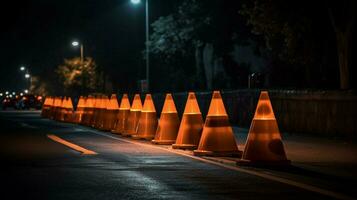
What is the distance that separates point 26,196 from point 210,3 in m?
37.5

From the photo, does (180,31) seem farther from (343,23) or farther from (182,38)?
(343,23)

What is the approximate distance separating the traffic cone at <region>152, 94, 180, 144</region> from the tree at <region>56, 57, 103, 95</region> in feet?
Answer: 176

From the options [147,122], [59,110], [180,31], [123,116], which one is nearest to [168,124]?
[147,122]

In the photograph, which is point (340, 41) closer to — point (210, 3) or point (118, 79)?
point (210, 3)

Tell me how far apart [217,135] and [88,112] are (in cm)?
1635

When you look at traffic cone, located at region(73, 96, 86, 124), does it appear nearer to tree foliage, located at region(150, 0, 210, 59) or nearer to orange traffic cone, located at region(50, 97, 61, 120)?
orange traffic cone, located at region(50, 97, 61, 120)

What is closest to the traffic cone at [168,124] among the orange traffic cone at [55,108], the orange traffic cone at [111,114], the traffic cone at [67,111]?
the orange traffic cone at [111,114]

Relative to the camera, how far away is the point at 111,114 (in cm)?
2669

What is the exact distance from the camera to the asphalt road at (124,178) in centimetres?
1019

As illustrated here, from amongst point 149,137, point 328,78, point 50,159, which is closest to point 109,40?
point 328,78

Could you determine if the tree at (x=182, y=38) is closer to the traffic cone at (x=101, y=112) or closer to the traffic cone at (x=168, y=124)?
the traffic cone at (x=101, y=112)

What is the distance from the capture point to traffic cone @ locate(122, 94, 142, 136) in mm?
22828

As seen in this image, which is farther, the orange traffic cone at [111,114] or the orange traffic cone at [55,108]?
the orange traffic cone at [55,108]

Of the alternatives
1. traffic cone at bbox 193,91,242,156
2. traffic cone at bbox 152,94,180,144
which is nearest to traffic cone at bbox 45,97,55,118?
traffic cone at bbox 152,94,180,144
